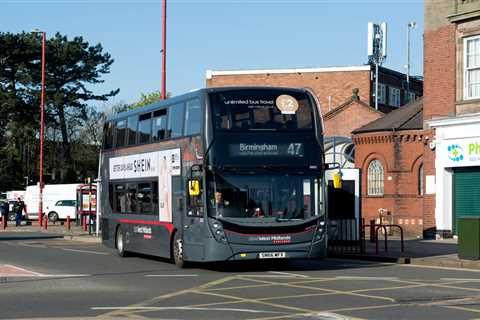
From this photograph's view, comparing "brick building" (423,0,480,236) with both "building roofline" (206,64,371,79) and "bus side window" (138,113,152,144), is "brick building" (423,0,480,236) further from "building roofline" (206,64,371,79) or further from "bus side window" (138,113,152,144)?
"building roofline" (206,64,371,79)

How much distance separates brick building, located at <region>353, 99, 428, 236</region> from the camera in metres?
42.6

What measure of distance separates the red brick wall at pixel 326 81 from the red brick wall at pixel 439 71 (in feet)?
129

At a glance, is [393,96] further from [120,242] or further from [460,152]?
[120,242]

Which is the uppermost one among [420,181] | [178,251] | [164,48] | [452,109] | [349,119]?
[164,48]

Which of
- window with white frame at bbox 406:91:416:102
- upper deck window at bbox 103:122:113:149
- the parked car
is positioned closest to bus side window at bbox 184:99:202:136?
upper deck window at bbox 103:122:113:149

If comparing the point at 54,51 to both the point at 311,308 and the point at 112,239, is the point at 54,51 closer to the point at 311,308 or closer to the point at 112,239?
the point at 112,239

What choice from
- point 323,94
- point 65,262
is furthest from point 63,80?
point 65,262

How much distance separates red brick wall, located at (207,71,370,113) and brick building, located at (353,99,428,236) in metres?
28.0

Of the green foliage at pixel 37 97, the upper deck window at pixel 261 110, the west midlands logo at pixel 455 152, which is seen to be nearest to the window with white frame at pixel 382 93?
the green foliage at pixel 37 97

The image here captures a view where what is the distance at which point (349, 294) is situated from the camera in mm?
15391

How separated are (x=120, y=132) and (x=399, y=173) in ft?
66.8

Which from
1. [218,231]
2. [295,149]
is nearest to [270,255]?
[218,231]

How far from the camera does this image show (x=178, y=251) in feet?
71.8

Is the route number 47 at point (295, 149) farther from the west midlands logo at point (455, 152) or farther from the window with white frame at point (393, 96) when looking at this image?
the window with white frame at point (393, 96)
